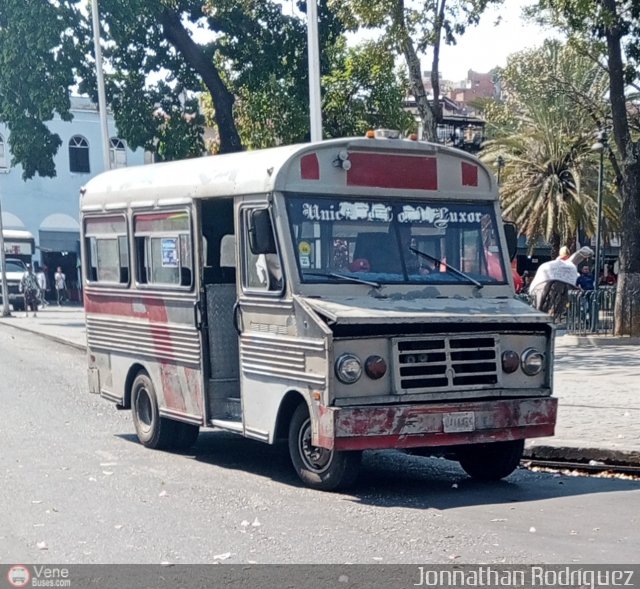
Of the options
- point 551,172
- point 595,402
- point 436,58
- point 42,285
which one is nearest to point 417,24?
point 436,58

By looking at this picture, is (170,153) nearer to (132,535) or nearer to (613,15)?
(613,15)

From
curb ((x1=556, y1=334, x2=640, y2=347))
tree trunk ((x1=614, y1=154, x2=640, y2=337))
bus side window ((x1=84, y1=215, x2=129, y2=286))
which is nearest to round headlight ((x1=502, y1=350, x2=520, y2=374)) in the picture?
bus side window ((x1=84, y1=215, x2=129, y2=286))

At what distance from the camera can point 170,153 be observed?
30.3 meters

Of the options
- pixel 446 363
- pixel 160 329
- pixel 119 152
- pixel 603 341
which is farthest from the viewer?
pixel 119 152

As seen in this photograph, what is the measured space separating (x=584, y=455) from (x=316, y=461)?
2780mm

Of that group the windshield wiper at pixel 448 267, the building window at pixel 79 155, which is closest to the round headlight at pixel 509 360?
the windshield wiper at pixel 448 267

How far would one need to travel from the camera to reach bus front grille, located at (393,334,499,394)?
8945 millimetres

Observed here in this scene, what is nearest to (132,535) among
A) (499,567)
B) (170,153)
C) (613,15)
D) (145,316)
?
(499,567)

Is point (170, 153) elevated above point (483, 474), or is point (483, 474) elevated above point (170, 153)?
point (170, 153)

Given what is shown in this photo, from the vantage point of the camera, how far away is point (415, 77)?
64.1ft

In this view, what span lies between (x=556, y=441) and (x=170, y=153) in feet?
68.2

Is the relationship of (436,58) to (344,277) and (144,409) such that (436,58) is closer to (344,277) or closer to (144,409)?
(144,409)

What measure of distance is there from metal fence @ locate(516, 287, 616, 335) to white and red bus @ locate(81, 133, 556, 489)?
12.6 metres

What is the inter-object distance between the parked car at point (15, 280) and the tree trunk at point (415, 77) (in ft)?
94.6
